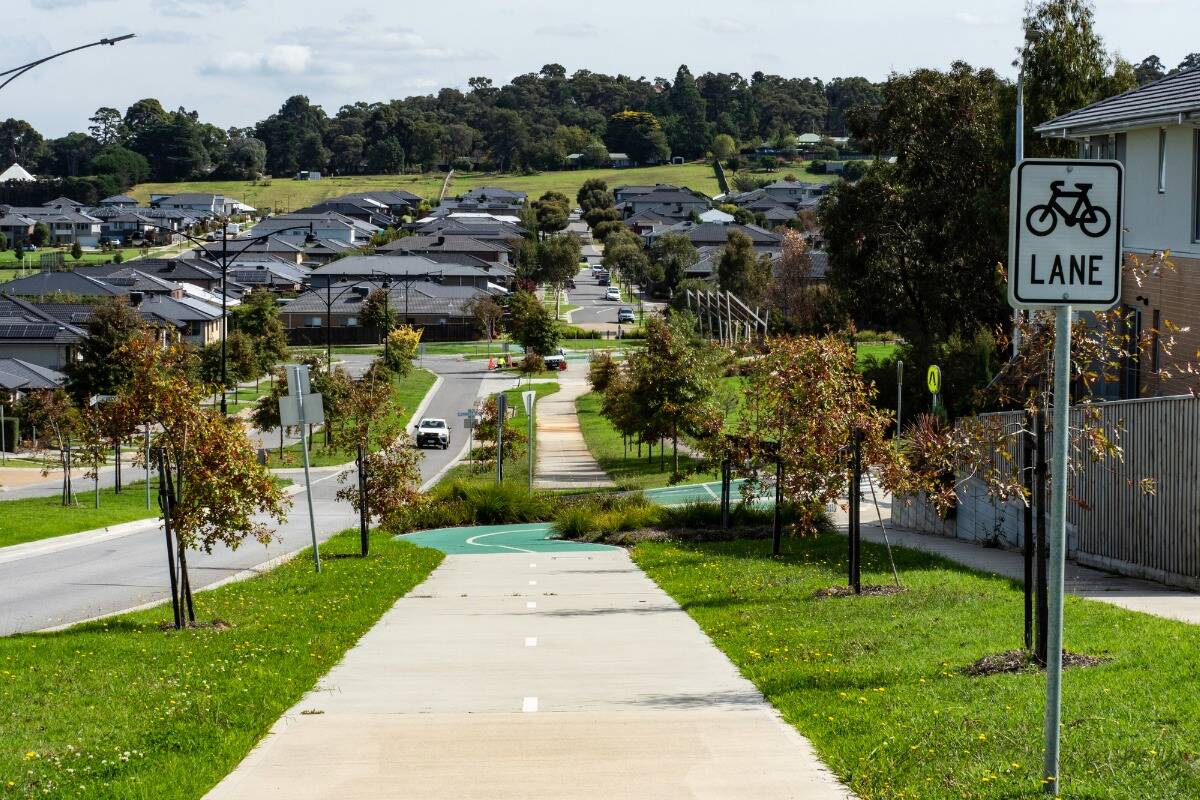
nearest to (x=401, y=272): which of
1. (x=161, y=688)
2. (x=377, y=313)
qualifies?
(x=377, y=313)

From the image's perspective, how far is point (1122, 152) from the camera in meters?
29.7

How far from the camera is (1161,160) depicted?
27.8 m

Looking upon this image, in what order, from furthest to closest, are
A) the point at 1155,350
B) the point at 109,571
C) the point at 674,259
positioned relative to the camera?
the point at 674,259
the point at 1155,350
the point at 109,571

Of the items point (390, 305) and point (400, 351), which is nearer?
point (400, 351)

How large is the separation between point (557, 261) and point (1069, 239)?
5368 inches

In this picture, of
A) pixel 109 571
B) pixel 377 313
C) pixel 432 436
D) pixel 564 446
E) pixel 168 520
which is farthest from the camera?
pixel 377 313

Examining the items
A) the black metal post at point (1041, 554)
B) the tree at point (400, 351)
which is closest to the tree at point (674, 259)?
the tree at point (400, 351)

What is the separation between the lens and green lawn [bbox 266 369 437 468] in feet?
193

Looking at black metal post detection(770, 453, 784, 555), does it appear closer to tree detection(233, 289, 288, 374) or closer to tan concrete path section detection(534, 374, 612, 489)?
tan concrete path section detection(534, 374, 612, 489)

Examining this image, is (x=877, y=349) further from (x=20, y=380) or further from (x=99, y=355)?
(x=20, y=380)

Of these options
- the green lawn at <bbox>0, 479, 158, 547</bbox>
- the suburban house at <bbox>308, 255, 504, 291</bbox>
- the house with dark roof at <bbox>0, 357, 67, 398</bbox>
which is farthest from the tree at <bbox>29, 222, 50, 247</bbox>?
the green lawn at <bbox>0, 479, 158, 547</bbox>

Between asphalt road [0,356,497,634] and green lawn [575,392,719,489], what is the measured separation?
10.3 m

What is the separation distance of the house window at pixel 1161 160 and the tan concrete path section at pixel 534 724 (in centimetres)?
1568

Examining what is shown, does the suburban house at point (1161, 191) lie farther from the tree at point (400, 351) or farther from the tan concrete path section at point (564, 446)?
the tree at point (400, 351)
